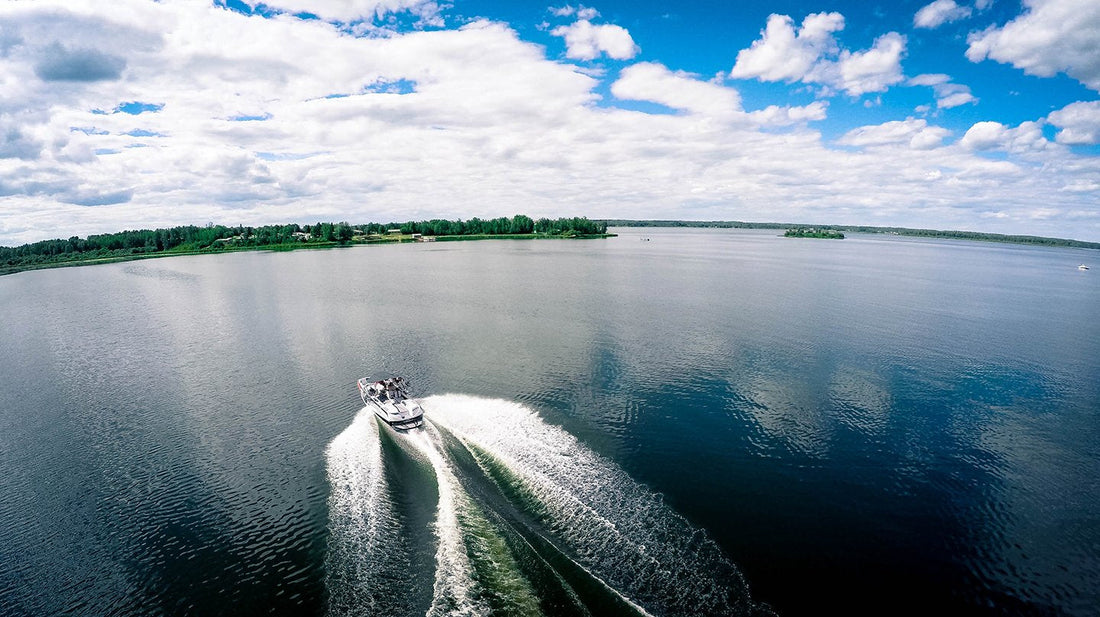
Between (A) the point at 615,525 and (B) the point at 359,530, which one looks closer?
(A) the point at 615,525

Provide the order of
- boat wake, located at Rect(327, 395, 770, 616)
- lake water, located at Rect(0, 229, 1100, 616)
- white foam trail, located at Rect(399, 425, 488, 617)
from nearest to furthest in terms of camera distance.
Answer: white foam trail, located at Rect(399, 425, 488, 617) < boat wake, located at Rect(327, 395, 770, 616) < lake water, located at Rect(0, 229, 1100, 616)

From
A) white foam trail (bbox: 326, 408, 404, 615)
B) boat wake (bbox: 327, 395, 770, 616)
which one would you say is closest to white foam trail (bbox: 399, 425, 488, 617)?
boat wake (bbox: 327, 395, 770, 616)

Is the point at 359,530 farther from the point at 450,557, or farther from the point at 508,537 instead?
the point at 508,537

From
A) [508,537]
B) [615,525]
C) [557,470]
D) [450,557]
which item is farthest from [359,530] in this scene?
[615,525]

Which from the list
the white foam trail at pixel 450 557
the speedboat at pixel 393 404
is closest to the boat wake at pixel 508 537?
the white foam trail at pixel 450 557

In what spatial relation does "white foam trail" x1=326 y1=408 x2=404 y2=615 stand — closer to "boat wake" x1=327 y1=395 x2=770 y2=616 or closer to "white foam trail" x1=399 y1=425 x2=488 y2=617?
"boat wake" x1=327 y1=395 x2=770 y2=616

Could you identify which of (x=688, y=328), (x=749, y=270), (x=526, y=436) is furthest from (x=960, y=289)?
(x=526, y=436)

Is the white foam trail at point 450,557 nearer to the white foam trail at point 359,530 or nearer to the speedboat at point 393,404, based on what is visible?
the white foam trail at point 359,530
